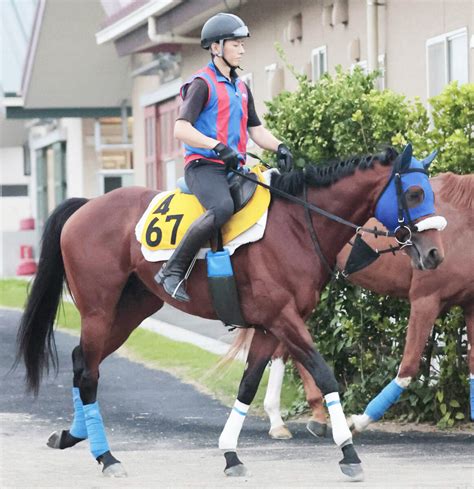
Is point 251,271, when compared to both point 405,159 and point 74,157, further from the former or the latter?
point 74,157

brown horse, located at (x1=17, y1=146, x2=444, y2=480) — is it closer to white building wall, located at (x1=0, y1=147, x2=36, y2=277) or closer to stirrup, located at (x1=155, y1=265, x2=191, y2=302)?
stirrup, located at (x1=155, y1=265, x2=191, y2=302)

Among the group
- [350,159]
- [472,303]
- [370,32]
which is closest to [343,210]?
[350,159]

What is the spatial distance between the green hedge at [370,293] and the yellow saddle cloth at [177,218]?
197cm

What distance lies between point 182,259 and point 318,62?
33.4 feet

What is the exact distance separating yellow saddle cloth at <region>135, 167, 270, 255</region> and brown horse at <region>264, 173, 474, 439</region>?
1.61 m

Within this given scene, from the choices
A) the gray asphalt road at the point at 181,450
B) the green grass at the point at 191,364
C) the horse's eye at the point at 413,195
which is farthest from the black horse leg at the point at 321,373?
the green grass at the point at 191,364

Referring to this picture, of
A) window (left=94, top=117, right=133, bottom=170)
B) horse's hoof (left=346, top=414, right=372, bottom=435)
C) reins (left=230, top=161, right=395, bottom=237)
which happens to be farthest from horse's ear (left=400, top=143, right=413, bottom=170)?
window (left=94, top=117, right=133, bottom=170)

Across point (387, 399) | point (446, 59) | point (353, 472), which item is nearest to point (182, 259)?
point (353, 472)

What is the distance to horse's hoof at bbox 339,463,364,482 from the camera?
729 cm

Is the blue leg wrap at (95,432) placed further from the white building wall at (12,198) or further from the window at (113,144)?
the white building wall at (12,198)

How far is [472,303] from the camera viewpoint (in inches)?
358

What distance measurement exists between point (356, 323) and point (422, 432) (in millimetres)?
1027

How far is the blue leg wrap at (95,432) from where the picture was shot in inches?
314

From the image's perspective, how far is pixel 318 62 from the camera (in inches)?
691
